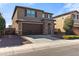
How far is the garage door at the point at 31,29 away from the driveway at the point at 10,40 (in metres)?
0.65

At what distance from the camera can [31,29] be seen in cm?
1164

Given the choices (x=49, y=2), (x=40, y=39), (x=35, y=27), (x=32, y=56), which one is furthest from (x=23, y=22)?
(x=32, y=56)

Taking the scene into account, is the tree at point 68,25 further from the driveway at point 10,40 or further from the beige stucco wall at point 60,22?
the driveway at point 10,40

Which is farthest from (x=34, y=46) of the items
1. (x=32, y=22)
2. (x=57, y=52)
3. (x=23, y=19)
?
(x=23, y=19)

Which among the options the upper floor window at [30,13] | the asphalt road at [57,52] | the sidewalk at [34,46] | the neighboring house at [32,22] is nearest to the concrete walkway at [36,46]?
the sidewalk at [34,46]

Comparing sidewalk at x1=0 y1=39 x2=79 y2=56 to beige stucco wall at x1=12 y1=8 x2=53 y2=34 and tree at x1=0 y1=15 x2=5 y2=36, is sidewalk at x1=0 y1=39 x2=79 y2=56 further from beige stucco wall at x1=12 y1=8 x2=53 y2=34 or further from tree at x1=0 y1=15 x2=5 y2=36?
tree at x1=0 y1=15 x2=5 y2=36

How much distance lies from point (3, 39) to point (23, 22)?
1.93 m

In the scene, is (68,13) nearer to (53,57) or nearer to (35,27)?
(35,27)

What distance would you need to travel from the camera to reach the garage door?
11438mm

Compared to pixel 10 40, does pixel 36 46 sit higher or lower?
lower

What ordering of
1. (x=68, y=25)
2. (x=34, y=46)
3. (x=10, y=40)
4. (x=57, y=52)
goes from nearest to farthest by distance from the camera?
(x=57, y=52)
(x=34, y=46)
(x=10, y=40)
(x=68, y=25)

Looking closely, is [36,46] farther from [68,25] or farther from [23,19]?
[68,25]

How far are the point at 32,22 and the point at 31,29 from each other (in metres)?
0.53

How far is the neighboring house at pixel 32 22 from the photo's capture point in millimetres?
11406
